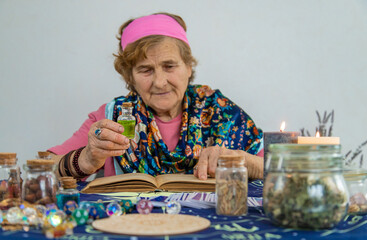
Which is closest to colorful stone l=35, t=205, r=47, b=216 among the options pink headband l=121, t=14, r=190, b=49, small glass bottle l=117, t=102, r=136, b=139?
small glass bottle l=117, t=102, r=136, b=139

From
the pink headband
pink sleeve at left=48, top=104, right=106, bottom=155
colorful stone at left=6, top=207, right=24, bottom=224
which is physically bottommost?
colorful stone at left=6, top=207, right=24, bottom=224

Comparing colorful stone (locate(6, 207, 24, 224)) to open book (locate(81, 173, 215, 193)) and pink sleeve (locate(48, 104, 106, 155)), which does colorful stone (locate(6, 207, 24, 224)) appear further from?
pink sleeve (locate(48, 104, 106, 155))

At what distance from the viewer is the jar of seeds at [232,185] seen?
98 cm

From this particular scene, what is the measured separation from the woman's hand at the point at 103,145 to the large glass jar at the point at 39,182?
0.65 metres

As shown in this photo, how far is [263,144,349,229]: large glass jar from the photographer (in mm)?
793

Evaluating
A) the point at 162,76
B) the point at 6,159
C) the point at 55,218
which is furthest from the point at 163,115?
the point at 55,218

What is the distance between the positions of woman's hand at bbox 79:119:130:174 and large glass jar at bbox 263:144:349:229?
3.03 feet

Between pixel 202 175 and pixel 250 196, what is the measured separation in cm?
26

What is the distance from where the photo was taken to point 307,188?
792 mm

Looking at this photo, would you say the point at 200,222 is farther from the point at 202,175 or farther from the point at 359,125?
the point at 359,125

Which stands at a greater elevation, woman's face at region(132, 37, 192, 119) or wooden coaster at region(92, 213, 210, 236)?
woman's face at region(132, 37, 192, 119)

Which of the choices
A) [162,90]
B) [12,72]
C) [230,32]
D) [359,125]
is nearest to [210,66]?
[230,32]

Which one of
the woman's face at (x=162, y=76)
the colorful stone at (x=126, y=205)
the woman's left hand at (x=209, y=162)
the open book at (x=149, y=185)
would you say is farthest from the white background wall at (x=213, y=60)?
the colorful stone at (x=126, y=205)

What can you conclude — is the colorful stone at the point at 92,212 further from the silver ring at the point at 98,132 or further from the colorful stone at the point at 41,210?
the silver ring at the point at 98,132
